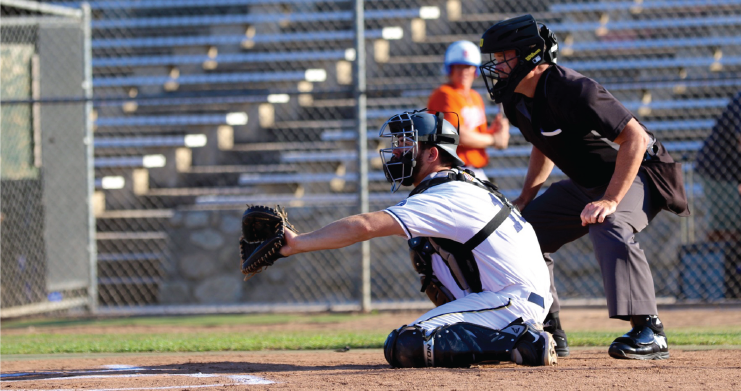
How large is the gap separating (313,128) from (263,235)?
8020mm

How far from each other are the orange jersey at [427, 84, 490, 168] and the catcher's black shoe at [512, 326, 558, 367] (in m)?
2.76

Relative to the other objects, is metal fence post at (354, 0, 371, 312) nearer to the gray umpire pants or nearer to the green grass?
the green grass

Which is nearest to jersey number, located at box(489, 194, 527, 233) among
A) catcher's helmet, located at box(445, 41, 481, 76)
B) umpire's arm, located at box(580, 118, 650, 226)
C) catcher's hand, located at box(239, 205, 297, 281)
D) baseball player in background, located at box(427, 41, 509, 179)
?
umpire's arm, located at box(580, 118, 650, 226)

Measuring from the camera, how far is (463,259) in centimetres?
396

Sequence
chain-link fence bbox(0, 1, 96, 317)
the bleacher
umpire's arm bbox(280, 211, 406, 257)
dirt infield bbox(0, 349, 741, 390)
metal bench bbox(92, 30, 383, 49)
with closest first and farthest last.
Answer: dirt infield bbox(0, 349, 741, 390)
umpire's arm bbox(280, 211, 406, 257)
chain-link fence bbox(0, 1, 96, 317)
the bleacher
metal bench bbox(92, 30, 383, 49)

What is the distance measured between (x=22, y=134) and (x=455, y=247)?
6.58 meters

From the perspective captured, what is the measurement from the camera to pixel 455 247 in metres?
3.92

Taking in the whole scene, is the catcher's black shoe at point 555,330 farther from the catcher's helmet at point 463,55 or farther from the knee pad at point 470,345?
the catcher's helmet at point 463,55

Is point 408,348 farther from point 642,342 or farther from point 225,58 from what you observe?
point 225,58

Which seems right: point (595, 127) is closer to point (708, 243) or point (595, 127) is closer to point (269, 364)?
point (269, 364)

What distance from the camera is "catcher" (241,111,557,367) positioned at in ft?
12.0

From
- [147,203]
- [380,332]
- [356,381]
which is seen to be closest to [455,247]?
[356,381]

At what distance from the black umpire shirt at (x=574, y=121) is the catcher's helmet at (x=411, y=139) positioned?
560mm

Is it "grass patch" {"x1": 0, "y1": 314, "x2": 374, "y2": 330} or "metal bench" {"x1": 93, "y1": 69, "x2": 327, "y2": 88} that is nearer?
"grass patch" {"x1": 0, "y1": 314, "x2": 374, "y2": 330}
